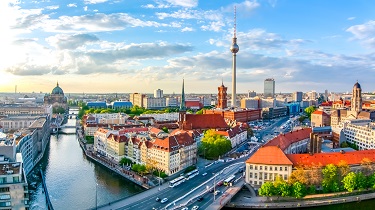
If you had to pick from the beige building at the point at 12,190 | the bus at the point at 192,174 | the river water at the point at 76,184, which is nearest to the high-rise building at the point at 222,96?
the river water at the point at 76,184

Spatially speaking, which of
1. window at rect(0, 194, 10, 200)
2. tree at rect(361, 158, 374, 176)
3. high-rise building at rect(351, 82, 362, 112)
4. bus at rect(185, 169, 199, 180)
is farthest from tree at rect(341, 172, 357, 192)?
high-rise building at rect(351, 82, 362, 112)

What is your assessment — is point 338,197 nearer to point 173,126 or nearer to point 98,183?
point 98,183

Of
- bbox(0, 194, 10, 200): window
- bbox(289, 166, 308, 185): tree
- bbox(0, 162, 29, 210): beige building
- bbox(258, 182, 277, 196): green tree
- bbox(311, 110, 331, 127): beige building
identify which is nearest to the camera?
bbox(0, 194, 10, 200): window

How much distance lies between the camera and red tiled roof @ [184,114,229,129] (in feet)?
306

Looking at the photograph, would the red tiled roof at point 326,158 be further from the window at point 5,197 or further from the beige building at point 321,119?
the beige building at point 321,119

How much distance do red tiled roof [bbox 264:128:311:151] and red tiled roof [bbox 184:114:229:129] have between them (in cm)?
2650

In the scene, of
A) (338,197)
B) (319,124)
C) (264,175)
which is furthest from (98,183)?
(319,124)

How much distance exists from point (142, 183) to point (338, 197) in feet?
94.5

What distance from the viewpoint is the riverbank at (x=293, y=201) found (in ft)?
142

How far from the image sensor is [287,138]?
220ft

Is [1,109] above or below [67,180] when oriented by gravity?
above

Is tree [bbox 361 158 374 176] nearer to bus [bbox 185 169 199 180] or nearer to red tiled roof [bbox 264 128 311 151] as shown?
red tiled roof [bbox 264 128 311 151]

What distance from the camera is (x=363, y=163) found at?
1945 inches

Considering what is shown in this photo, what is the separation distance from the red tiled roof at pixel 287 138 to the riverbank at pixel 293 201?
41.2 ft
